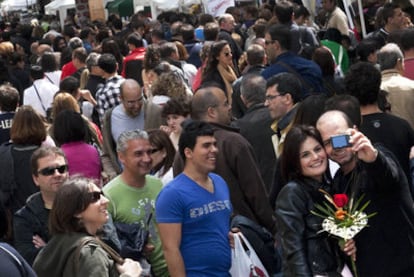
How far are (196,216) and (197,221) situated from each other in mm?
34

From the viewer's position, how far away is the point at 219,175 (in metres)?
7.09

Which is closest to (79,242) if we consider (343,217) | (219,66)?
(343,217)

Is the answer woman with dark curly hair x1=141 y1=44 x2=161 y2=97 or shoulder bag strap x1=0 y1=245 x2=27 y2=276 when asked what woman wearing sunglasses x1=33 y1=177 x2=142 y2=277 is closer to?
shoulder bag strap x1=0 y1=245 x2=27 y2=276

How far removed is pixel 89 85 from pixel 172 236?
673cm

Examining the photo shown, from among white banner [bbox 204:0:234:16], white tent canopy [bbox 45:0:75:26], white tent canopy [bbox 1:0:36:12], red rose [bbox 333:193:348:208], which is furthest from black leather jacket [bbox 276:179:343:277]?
white tent canopy [bbox 1:0:36:12]

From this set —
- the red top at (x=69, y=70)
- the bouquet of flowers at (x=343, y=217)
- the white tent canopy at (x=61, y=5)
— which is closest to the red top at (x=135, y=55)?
the red top at (x=69, y=70)

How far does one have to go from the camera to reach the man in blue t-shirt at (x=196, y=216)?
6211 millimetres

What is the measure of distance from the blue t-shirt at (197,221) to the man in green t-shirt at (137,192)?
0.47 metres

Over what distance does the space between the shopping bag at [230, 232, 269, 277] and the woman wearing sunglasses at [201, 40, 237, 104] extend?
202 inches

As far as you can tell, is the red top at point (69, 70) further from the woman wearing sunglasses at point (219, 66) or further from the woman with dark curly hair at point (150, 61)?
the woman wearing sunglasses at point (219, 66)

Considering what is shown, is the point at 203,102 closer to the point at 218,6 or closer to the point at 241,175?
the point at 241,175

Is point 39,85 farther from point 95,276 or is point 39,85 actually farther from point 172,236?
point 95,276

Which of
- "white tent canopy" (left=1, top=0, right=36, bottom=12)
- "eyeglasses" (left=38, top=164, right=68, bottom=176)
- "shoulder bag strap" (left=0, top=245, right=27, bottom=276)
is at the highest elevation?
"shoulder bag strap" (left=0, top=245, right=27, bottom=276)

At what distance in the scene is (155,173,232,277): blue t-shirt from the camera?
6219 mm
